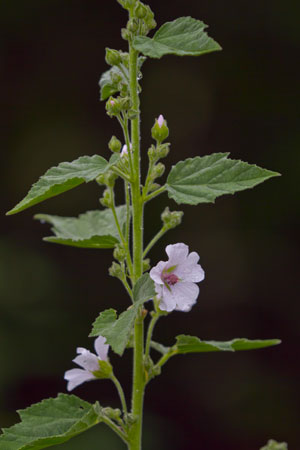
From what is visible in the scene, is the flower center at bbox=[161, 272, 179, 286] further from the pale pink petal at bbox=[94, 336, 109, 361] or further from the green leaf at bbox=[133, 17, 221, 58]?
the green leaf at bbox=[133, 17, 221, 58]

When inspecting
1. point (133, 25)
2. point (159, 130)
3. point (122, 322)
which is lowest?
point (122, 322)

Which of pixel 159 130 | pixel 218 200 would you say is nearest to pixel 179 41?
pixel 159 130

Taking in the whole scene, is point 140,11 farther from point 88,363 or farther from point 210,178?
point 88,363

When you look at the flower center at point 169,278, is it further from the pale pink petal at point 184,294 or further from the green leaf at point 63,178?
the green leaf at point 63,178

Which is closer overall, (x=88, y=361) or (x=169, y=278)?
(x=169, y=278)

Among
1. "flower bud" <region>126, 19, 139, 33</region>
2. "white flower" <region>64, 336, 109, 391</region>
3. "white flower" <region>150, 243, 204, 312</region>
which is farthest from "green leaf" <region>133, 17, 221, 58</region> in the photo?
"white flower" <region>64, 336, 109, 391</region>

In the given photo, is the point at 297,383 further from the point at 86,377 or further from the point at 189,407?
the point at 86,377

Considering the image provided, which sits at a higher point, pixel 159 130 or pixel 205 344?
pixel 159 130
